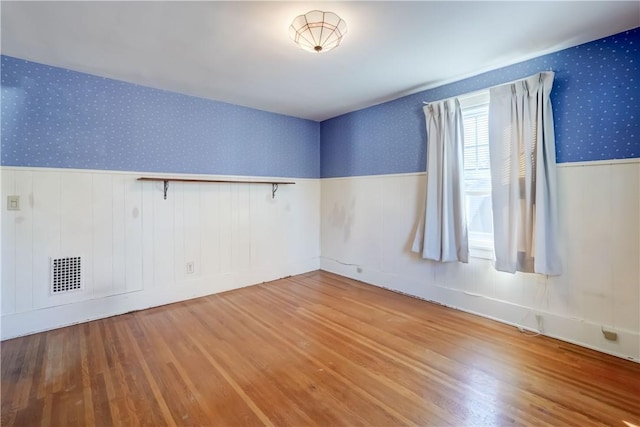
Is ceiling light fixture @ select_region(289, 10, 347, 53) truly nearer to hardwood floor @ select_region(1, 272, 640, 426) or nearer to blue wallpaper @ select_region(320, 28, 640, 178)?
blue wallpaper @ select_region(320, 28, 640, 178)

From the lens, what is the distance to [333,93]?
350 cm

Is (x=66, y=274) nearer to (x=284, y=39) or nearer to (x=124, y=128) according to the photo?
(x=124, y=128)

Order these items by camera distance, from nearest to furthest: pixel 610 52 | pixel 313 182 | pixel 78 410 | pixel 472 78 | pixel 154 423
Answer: pixel 154 423 < pixel 78 410 < pixel 610 52 < pixel 472 78 < pixel 313 182

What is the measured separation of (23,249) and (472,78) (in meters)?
4.40

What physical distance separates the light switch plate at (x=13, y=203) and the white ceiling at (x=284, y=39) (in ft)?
3.90

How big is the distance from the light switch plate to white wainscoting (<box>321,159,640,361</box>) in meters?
3.68

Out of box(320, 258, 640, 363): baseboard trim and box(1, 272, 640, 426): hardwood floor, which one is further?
box(320, 258, 640, 363): baseboard trim

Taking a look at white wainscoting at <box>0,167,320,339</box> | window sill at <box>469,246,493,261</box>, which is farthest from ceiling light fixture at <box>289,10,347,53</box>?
window sill at <box>469,246,493,261</box>

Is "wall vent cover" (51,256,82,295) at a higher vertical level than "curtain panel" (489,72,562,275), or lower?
A: lower

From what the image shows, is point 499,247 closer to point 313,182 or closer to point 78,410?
point 313,182

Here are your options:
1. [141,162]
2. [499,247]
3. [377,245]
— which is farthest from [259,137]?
[499,247]

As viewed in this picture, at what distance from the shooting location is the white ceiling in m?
1.92

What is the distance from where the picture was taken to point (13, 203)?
2.55 m

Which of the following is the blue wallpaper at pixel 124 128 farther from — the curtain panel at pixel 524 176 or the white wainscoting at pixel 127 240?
the curtain panel at pixel 524 176
